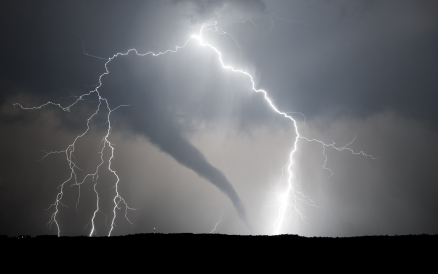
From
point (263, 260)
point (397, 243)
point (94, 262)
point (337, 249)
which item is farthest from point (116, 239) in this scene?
point (397, 243)

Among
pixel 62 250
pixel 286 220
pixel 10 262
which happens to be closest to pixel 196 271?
pixel 62 250

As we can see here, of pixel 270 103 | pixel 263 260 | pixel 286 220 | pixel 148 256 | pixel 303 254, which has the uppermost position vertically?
pixel 270 103

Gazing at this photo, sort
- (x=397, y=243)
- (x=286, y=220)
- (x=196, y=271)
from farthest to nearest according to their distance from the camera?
1. (x=286, y=220)
2. (x=397, y=243)
3. (x=196, y=271)

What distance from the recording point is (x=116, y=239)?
116 inches

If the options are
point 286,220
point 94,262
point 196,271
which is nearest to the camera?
point 196,271

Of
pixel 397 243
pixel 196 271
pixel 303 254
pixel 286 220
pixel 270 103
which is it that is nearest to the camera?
pixel 196 271

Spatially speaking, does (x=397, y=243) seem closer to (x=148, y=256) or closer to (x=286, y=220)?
(x=148, y=256)

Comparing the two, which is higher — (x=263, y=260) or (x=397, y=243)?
(x=397, y=243)

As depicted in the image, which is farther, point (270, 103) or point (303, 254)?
point (270, 103)

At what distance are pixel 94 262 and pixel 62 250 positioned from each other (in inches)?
25.5

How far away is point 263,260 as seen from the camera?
Result: 7.88 ft

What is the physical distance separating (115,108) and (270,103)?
37.7 feet

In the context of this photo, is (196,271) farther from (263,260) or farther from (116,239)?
(116,239)

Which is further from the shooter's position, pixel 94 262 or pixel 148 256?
pixel 148 256
